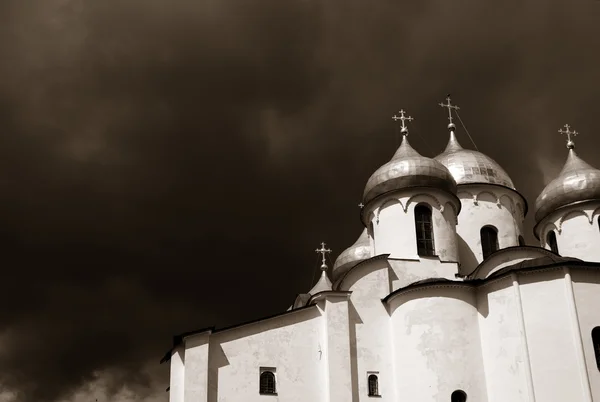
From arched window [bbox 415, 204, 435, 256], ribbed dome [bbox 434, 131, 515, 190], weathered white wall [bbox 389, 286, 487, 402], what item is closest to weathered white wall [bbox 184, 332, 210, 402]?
weathered white wall [bbox 389, 286, 487, 402]

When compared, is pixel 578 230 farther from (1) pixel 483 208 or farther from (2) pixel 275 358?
(2) pixel 275 358

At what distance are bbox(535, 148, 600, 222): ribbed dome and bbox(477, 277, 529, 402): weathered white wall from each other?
6.57 metres

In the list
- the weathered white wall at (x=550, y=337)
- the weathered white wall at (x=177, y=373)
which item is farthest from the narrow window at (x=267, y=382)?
the weathered white wall at (x=550, y=337)

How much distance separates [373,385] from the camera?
65.7ft

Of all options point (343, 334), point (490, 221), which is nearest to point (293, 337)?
point (343, 334)

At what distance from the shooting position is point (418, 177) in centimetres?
2275

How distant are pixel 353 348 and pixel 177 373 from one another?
4.85 meters

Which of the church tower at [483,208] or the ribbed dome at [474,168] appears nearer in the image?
the church tower at [483,208]

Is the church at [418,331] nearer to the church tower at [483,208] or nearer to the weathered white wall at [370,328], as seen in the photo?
the weathered white wall at [370,328]

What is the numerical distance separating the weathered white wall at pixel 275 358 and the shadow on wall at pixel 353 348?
759 mm

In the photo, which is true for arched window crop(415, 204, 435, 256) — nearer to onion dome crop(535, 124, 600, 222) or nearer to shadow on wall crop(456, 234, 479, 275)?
shadow on wall crop(456, 234, 479, 275)

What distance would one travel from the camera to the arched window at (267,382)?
19.4 meters

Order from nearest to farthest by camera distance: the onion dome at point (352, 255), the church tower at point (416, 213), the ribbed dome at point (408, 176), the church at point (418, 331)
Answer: the church at point (418, 331)
the church tower at point (416, 213)
the ribbed dome at point (408, 176)
the onion dome at point (352, 255)

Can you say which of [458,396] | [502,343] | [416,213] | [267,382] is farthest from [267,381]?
[416,213]
